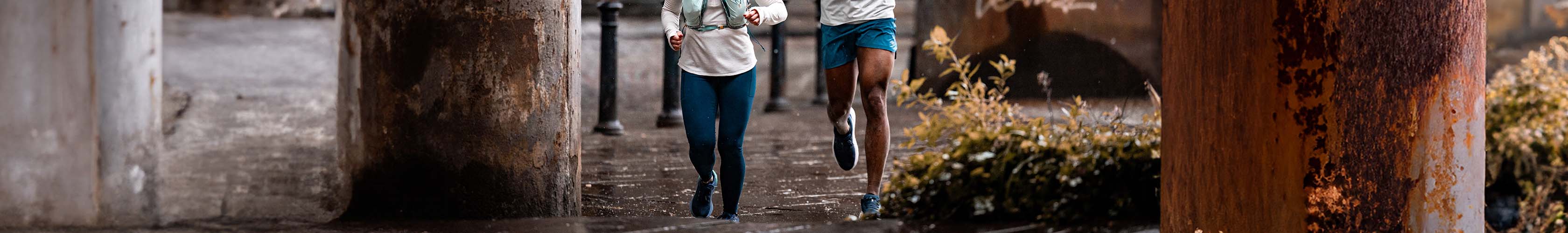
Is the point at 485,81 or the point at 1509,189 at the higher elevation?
the point at 485,81

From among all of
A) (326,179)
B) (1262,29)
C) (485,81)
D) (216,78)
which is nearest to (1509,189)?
(1262,29)

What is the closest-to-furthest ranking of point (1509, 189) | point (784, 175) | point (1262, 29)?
1. point (1262, 29)
2. point (1509, 189)
3. point (784, 175)

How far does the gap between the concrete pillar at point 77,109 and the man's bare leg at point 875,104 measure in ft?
6.54

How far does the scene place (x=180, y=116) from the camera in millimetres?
7531

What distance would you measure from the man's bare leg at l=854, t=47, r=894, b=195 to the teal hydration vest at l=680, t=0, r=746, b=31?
0.51 metres

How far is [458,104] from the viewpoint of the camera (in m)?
3.71

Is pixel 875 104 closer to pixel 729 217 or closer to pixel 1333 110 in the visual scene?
pixel 729 217

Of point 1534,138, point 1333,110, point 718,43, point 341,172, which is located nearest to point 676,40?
point 718,43

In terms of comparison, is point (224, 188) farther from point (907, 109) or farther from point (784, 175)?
point (907, 109)

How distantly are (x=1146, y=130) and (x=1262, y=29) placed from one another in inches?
46.7

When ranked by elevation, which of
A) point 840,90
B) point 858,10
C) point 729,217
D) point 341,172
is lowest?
point 729,217

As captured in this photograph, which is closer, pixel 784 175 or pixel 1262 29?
pixel 1262 29

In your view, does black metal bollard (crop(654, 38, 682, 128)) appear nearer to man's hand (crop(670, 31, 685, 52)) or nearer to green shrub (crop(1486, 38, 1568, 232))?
man's hand (crop(670, 31, 685, 52))

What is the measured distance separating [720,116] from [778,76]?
4.75 metres
